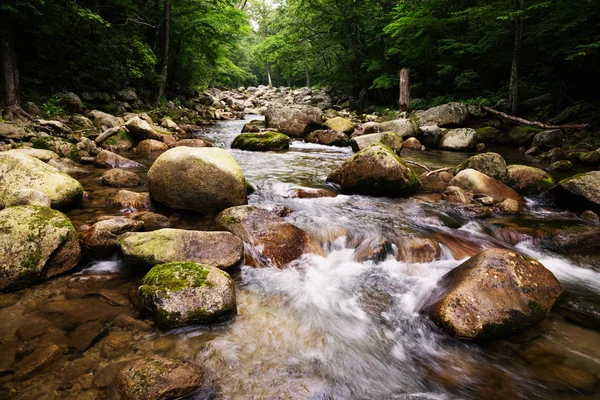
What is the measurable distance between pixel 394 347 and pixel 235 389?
147 cm

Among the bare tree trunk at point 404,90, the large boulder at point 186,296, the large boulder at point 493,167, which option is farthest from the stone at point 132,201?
the bare tree trunk at point 404,90

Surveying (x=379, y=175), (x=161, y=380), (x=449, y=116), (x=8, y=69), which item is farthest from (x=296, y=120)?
(x=161, y=380)

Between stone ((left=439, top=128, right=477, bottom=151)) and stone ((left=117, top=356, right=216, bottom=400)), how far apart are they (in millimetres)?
11806

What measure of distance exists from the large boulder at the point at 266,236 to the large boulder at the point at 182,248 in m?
0.32

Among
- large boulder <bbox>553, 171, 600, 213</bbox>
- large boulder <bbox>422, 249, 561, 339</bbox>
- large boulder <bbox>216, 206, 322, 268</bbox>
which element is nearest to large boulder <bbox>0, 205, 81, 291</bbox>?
large boulder <bbox>216, 206, 322, 268</bbox>

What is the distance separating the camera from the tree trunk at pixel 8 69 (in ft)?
29.6

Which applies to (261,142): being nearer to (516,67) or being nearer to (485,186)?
(485,186)

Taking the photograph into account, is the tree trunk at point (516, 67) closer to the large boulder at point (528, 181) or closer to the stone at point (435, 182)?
the large boulder at point (528, 181)

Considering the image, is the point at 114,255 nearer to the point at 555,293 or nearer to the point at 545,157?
the point at 555,293

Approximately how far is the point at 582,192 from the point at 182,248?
21.9ft

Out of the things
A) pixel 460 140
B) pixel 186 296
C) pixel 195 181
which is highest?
pixel 460 140

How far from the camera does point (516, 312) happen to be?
2.91 metres

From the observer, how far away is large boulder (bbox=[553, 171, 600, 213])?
5543mm

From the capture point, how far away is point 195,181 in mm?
4840
